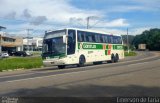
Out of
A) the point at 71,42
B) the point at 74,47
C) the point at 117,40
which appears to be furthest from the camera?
the point at 117,40

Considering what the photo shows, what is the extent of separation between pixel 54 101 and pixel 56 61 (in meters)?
18.3

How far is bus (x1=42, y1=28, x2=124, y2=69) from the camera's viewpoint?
29.4 metres

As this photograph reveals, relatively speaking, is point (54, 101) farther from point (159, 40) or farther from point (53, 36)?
point (159, 40)

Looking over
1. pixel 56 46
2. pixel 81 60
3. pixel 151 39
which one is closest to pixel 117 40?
pixel 81 60

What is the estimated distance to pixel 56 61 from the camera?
2934cm

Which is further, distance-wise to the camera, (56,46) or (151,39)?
(151,39)

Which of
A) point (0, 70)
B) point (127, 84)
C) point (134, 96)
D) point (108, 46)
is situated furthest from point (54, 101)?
point (108, 46)

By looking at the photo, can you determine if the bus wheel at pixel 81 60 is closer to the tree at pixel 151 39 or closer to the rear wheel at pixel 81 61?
the rear wheel at pixel 81 61

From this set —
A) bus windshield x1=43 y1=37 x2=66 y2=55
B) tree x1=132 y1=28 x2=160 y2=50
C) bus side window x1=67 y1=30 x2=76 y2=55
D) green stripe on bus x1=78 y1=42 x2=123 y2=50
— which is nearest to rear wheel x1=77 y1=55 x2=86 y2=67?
green stripe on bus x1=78 y1=42 x2=123 y2=50

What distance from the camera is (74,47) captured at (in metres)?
30.4

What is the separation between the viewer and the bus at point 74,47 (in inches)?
1158

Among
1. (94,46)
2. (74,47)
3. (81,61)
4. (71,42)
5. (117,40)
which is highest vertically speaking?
(117,40)

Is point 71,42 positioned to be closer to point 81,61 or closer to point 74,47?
point 74,47

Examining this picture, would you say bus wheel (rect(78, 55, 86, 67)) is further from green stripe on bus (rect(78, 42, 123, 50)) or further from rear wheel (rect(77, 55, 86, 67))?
green stripe on bus (rect(78, 42, 123, 50))
